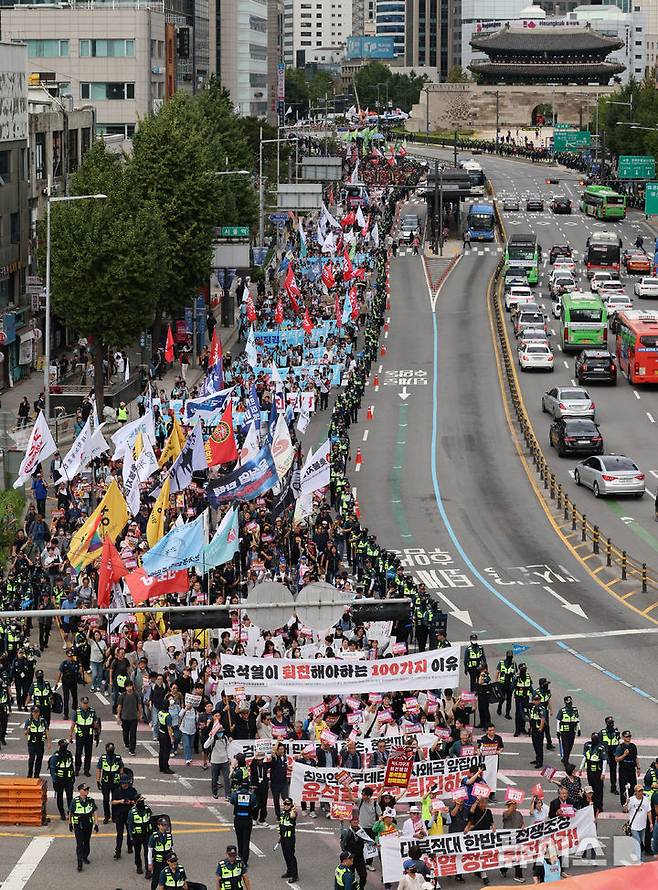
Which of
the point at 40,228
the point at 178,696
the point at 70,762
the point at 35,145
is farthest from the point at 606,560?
the point at 35,145

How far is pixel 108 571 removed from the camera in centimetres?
3762

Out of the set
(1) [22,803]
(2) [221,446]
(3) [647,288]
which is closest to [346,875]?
(1) [22,803]

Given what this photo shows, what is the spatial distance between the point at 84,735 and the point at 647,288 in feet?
230

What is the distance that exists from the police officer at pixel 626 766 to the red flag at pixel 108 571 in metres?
11.7

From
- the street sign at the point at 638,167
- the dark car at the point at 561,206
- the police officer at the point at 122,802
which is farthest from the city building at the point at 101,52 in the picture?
the police officer at the point at 122,802

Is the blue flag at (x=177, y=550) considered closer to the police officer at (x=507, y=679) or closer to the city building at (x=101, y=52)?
the police officer at (x=507, y=679)

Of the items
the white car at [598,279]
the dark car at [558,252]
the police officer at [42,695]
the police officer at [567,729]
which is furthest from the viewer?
the dark car at [558,252]

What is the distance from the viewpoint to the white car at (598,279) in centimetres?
9631

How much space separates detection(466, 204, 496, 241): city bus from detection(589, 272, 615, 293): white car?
23.5m

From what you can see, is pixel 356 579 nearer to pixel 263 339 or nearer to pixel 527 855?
pixel 527 855

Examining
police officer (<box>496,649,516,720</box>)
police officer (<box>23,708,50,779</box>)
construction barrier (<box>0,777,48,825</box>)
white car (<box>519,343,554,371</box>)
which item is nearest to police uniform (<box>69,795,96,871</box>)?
construction barrier (<box>0,777,48,825</box>)

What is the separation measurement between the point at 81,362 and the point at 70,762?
153ft

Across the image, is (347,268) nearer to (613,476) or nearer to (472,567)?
(613,476)

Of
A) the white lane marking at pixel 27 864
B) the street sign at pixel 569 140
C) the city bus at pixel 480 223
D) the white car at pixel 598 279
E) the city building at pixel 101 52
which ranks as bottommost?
the white lane marking at pixel 27 864
